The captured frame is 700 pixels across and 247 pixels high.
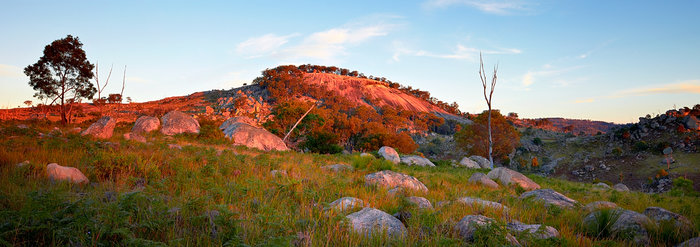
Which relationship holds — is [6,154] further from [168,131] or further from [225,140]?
[168,131]

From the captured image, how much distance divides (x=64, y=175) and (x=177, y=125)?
1778 centimetres

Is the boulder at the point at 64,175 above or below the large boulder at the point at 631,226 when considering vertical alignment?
above

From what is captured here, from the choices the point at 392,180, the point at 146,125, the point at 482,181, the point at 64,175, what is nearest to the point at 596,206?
the point at 482,181

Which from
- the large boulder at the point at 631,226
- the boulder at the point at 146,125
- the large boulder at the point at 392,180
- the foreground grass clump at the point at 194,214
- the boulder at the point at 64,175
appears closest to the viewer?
the foreground grass clump at the point at 194,214

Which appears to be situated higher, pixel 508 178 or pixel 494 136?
pixel 494 136

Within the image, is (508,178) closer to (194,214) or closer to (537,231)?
(537,231)

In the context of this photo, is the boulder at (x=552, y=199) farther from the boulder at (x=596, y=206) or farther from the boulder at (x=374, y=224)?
the boulder at (x=374, y=224)

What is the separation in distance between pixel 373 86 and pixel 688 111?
273 feet

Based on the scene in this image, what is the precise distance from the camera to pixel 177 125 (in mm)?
21938

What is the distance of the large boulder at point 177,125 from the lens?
69.6 feet

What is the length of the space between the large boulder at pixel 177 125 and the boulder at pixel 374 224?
66.6 feet

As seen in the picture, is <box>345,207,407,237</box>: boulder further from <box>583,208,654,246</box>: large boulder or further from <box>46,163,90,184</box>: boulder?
<box>46,163,90,184</box>: boulder

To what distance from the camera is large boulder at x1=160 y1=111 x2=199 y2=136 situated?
69.6 feet

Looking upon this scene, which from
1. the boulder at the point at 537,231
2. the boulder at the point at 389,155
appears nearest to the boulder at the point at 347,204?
the boulder at the point at 537,231
